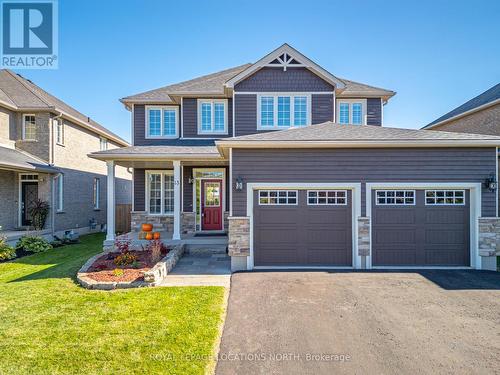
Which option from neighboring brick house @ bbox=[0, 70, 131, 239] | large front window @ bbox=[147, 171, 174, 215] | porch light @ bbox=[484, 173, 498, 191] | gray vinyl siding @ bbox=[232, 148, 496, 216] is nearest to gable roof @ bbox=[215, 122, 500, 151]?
gray vinyl siding @ bbox=[232, 148, 496, 216]

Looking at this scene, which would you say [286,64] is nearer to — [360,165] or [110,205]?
[360,165]

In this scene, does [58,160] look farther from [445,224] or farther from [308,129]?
[445,224]

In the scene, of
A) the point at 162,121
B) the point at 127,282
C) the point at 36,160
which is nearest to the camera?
the point at 127,282

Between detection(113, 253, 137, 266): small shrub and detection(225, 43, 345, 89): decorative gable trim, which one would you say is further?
detection(225, 43, 345, 89): decorative gable trim

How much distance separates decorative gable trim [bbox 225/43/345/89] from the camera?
33.7ft

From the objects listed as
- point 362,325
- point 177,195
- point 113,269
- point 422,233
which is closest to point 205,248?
point 177,195

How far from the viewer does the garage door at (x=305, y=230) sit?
23.7 feet

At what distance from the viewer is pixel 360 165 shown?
7.23 metres

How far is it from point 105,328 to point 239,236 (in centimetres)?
378

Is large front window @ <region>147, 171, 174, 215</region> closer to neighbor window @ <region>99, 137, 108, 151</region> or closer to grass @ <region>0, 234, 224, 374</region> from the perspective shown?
grass @ <region>0, 234, 224, 374</region>

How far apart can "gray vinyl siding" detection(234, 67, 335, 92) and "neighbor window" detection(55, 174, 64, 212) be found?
9.81 m

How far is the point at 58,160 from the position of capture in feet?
42.6

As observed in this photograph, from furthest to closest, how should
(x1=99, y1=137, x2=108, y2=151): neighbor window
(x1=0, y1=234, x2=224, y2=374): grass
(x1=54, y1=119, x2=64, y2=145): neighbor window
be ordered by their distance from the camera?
(x1=99, y1=137, x2=108, y2=151): neighbor window, (x1=54, y1=119, x2=64, y2=145): neighbor window, (x1=0, y1=234, x2=224, y2=374): grass

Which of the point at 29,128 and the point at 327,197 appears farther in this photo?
the point at 29,128
